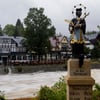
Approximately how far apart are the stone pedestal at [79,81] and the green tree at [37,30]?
2597 inches

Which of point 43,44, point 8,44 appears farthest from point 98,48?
point 8,44

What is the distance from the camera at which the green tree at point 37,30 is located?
3123 inches

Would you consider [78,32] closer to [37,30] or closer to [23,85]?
[23,85]

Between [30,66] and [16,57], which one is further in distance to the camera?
[16,57]

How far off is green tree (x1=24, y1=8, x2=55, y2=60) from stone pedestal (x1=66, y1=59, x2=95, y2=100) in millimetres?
65953

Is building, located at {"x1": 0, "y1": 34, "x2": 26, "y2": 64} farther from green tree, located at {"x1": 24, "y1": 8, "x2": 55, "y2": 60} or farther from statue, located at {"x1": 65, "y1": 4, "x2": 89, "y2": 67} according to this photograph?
statue, located at {"x1": 65, "y1": 4, "x2": 89, "y2": 67}

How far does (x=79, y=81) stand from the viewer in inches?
493

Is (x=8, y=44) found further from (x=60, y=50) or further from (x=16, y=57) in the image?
(x=60, y=50)

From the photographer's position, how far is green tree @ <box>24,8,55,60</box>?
79.3 meters

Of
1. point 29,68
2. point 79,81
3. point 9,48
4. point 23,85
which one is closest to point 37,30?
point 29,68

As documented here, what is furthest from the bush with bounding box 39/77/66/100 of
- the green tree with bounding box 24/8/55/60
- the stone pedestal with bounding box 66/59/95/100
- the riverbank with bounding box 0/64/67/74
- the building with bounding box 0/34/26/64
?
the building with bounding box 0/34/26/64

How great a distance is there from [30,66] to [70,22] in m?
61.8

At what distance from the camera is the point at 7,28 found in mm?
158750

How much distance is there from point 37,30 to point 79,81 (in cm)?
6769
